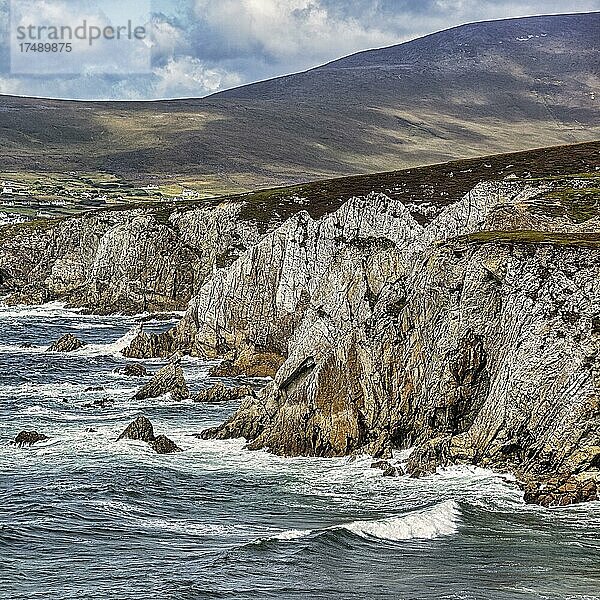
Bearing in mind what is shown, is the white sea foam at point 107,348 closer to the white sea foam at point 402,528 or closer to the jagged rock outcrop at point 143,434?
the jagged rock outcrop at point 143,434

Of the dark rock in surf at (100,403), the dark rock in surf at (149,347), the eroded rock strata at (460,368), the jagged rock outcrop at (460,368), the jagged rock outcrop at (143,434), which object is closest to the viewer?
the eroded rock strata at (460,368)

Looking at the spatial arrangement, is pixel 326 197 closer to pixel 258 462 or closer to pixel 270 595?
pixel 258 462

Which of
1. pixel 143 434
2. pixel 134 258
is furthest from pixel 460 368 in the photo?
pixel 134 258

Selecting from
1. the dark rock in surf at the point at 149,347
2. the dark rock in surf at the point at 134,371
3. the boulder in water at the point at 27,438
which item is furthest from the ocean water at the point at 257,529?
the dark rock in surf at the point at 149,347

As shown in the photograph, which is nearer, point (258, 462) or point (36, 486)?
point (36, 486)

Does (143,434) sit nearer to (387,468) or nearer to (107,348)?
(387,468)

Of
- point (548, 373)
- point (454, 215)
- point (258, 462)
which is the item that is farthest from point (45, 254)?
point (548, 373)
